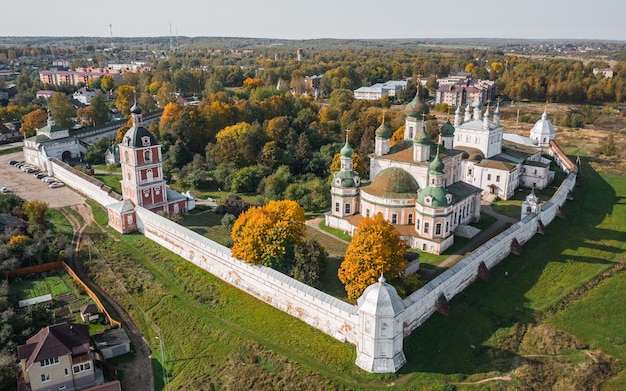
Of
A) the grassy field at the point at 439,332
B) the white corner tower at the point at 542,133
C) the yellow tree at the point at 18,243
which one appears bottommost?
the grassy field at the point at 439,332

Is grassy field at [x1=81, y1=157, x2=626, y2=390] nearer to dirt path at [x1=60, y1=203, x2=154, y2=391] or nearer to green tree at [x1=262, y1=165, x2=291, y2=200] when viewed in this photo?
dirt path at [x1=60, y1=203, x2=154, y2=391]

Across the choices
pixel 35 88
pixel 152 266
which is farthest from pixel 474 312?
pixel 35 88

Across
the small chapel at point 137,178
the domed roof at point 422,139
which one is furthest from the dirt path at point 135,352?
the domed roof at point 422,139

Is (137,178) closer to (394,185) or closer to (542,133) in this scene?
(394,185)

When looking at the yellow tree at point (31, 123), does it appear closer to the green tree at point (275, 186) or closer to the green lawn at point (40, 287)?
the green tree at point (275, 186)

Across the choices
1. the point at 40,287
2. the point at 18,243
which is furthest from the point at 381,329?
the point at 18,243

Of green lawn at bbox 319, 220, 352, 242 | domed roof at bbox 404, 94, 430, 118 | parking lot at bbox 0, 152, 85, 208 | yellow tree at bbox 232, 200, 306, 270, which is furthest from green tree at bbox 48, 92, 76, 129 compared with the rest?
domed roof at bbox 404, 94, 430, 118
